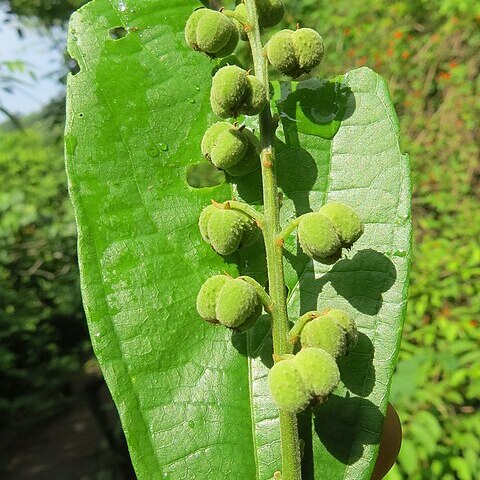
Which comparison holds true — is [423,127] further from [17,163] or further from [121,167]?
[17,163]

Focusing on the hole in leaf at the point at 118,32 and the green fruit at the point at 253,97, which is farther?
the hole in leaf at the point at 118,32

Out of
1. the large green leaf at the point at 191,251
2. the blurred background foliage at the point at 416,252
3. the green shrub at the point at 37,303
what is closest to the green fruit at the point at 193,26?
the large green leaf at the point at 191,251

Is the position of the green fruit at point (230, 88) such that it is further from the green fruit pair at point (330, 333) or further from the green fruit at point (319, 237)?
the green fruit pair at point (330, 333)

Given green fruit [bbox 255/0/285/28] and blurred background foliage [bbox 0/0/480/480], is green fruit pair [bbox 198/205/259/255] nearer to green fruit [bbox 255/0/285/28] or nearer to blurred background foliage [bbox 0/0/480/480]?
green fruit [bbox 255/0/285/28]

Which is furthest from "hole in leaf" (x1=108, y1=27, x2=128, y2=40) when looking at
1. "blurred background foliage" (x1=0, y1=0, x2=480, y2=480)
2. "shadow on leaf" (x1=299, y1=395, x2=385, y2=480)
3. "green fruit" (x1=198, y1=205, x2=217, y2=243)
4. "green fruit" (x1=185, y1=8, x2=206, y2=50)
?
"blurred background foliage" (x1=0, y1=0, x2=480, y2=480)

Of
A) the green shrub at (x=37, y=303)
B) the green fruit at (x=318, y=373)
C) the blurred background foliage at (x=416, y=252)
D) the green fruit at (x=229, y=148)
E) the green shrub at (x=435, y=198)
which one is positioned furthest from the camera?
the green shrub at (x=37, y=303)

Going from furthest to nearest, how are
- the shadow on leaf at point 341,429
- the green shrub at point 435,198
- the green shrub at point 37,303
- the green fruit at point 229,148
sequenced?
the green shrub at point 37,303
the green shrub at point 435,198
the shadow on leaf at point 341,429
the green fruit at point 229,148

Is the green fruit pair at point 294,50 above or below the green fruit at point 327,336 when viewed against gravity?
above

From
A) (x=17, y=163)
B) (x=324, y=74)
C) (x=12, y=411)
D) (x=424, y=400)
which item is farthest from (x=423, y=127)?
(x=17, y=163)
